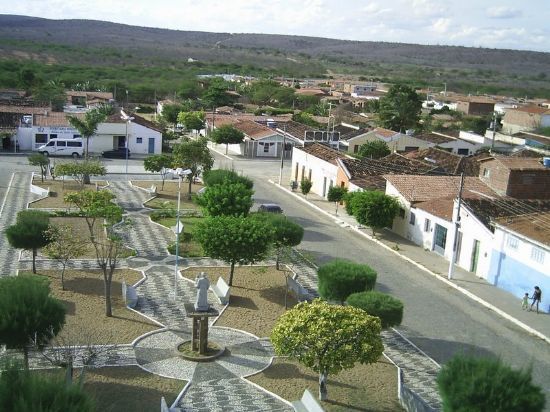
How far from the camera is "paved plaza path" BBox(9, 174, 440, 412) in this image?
14750 mm

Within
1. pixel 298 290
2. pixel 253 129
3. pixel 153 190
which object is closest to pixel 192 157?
pixel 153 190

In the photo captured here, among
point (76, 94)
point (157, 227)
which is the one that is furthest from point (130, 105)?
point (157, 227)

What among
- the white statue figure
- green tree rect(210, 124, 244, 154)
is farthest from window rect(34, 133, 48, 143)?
the white statue figure

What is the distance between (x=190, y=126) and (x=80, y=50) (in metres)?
127

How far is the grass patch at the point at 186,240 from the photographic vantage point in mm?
26134

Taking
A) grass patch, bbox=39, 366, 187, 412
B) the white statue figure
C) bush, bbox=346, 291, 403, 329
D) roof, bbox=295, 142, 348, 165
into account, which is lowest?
grass patch, bbox=39, 366, 187, 412

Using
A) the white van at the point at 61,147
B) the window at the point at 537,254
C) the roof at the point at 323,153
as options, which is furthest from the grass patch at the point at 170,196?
the window at the point at 537,254

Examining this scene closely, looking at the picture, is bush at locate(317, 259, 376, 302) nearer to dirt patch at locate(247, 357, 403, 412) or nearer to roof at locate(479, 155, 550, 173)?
dirt patch at locate(247, 357, 403, 412)

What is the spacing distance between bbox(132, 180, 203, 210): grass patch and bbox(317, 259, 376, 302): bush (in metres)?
15.4

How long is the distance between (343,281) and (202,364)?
5094mm

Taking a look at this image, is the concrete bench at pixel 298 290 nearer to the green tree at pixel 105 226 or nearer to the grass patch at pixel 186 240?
the grass patch at pixel 186 240

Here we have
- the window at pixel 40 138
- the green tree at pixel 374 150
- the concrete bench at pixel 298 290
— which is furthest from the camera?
the window at pixel 40 138

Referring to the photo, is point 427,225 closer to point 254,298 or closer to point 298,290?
point 298,290

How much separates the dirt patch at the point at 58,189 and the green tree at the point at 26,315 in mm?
17960
